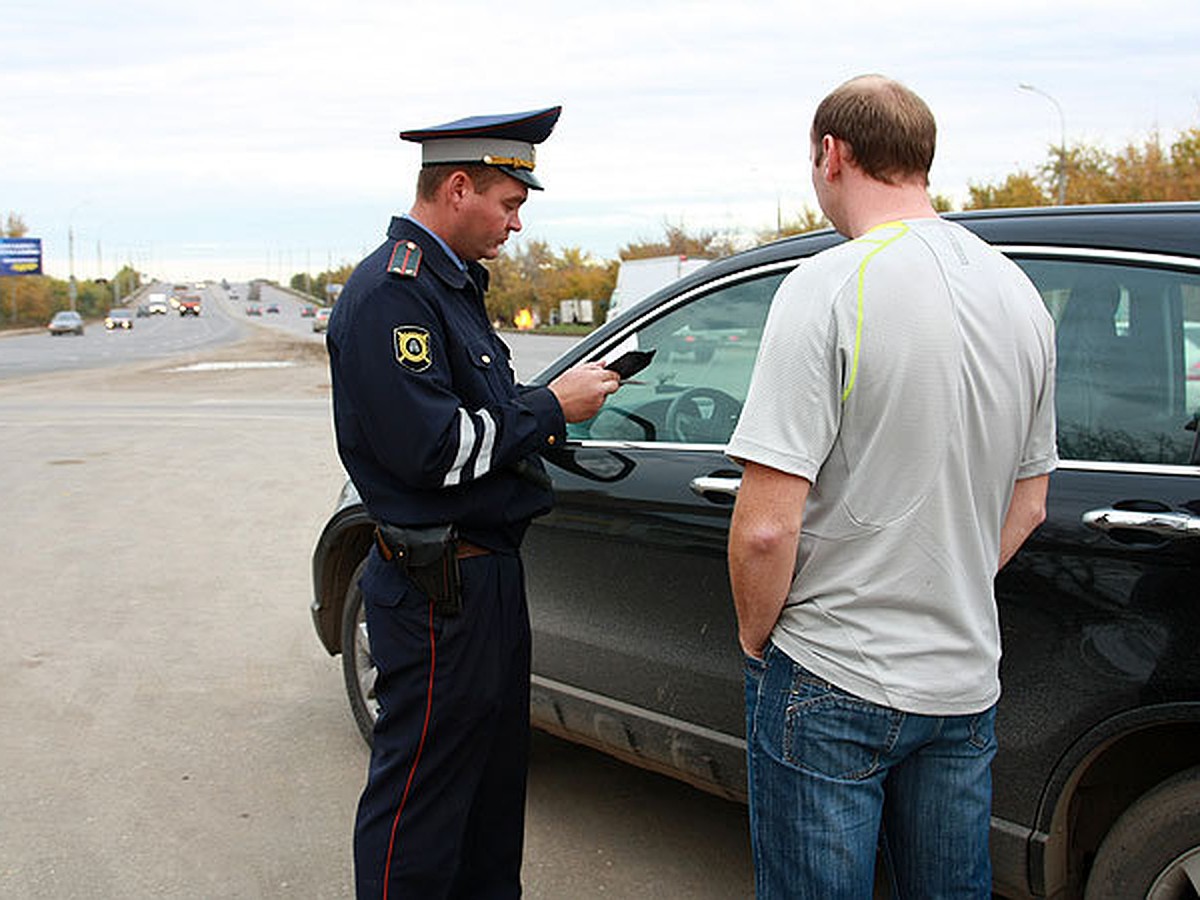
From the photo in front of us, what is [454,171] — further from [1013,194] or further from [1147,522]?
[1013,194]

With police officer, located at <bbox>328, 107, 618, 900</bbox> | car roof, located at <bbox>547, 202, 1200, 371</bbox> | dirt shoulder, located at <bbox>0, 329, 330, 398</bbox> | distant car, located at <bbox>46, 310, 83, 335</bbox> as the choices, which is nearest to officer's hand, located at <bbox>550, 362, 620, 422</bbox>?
police officer, located at <bbox>328, 107, 618, 900</bbox>

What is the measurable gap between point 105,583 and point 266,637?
149 cm

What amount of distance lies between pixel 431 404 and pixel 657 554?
0.94 metres

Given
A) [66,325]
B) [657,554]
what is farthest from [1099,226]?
[66,325]

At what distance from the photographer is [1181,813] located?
2.41 metres

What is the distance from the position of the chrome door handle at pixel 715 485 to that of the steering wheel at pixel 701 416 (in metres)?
0.18

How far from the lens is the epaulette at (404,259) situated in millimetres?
2650

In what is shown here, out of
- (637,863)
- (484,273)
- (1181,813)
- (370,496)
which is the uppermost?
(484,273)

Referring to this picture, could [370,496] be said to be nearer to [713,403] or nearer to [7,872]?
[713,403]

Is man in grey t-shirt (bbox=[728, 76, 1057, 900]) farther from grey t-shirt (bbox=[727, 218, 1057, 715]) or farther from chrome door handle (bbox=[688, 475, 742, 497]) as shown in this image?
chrome door handle (bbox=[688, 475, 742, 497])

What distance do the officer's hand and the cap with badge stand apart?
1.47 ft

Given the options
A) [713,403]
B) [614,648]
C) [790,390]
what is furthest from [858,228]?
[614,648]

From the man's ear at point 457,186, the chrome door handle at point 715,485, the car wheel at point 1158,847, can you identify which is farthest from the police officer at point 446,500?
the car wheel at point 1158,847

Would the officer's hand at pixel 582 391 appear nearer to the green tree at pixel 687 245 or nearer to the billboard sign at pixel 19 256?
the green tree at pixel 687 245
